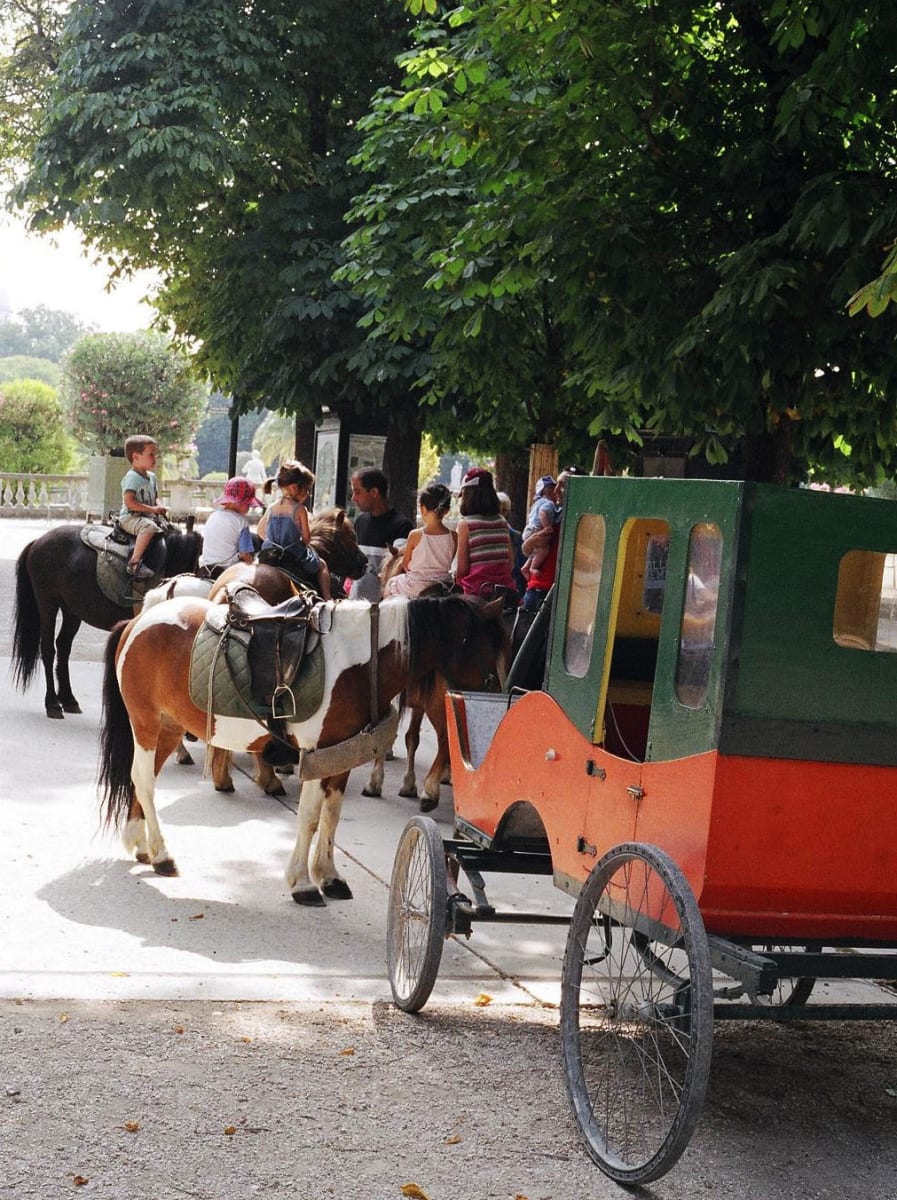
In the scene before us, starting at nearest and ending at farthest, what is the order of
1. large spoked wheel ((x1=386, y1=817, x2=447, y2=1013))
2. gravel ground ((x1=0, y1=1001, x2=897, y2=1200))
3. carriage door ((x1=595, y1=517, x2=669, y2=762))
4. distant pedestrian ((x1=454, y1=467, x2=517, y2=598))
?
gravel ground ((x1=0, y1=1001, x2=897, y2=1200)) → large spoked wheel ((x1=386, y1=817, x2=447, y2=1013)) → carriage door ((x1=595, y1=517, x2=669, y2=762)) → distant pedestrian ((x1=454, y1=467, x2=517, y2=598))

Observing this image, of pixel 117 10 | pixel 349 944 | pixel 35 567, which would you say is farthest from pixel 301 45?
→ pixel 349 944

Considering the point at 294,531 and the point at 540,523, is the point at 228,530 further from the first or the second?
the point at 540,523

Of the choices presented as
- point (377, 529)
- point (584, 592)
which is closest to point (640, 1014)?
point (584, 592)

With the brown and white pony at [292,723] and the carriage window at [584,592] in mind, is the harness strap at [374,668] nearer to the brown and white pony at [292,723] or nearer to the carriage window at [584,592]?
the brown and white pony at [292,723]

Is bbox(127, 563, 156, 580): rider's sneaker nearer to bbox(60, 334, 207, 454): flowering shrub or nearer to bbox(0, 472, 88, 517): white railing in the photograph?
bbox(0, 472, 88, 517): white railing

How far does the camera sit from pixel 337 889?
698 cm

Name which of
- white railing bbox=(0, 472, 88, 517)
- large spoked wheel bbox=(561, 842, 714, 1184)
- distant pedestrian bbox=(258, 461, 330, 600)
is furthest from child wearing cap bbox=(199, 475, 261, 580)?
white railing bbox=(0, 472, 88, 517)

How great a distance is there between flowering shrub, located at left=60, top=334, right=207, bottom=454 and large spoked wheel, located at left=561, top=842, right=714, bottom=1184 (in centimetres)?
4572

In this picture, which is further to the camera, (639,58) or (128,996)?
(639,58)

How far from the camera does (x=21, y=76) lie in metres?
22.2

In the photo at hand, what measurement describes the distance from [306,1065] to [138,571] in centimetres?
717

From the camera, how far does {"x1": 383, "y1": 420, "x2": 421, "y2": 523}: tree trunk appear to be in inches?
699

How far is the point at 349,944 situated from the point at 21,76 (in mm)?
19375

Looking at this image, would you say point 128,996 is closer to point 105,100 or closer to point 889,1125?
point 889,1125
